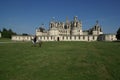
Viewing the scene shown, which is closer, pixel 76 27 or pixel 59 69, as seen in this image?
pixel 59 69

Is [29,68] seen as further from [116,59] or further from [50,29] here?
[50,29]

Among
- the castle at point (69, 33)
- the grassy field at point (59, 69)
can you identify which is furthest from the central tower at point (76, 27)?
the grassy field at point (59, 69)

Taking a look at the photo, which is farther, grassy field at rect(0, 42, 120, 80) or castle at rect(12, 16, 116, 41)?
castle at rect(12, 16, 116, 41)

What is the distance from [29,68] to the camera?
16.1 meters

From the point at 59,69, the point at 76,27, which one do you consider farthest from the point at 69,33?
the point at 59,69

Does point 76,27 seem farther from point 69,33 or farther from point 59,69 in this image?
point 59,69

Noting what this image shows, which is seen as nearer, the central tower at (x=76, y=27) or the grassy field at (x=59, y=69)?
the grassy field at (x=59, y=69)

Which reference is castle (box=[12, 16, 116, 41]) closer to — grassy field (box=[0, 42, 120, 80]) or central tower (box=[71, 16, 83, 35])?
central tower (box=[71, 16, 83, 35])

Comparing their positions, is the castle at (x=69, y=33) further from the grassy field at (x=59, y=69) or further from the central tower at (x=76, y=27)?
the grassy field at (x=59, y=69)

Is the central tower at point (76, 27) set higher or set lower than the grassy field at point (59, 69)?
higher

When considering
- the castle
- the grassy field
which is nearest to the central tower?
the castle

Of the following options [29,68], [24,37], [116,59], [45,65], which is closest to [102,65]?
[116,59]

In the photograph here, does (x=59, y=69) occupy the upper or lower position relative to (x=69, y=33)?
lower

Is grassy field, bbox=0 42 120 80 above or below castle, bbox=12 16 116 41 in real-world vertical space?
below
